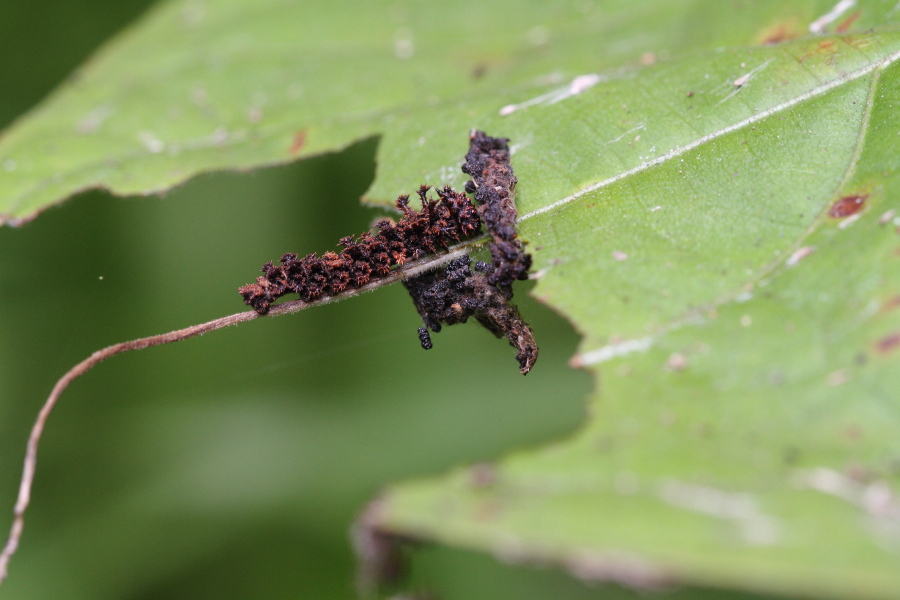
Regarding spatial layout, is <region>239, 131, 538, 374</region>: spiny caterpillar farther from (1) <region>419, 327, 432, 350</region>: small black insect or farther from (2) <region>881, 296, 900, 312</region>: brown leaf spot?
(2) <region>881, 296, 900, 312</region>: brown leaf spot

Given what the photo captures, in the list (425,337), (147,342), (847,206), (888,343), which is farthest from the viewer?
(425,337)

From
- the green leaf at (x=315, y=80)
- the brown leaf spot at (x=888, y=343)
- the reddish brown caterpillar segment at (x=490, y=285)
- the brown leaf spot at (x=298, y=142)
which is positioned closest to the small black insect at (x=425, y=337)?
the reddish brown caterpillar segment at (x=490, y=285)

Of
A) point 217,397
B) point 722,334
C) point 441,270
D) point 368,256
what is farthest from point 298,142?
point 722,334

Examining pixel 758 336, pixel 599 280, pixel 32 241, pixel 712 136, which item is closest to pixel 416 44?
pixel 712 136

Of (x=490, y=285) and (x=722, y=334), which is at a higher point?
(x=490, y=285)

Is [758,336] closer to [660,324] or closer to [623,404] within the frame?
Answer: [660,324]

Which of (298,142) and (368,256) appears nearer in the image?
(368,256)

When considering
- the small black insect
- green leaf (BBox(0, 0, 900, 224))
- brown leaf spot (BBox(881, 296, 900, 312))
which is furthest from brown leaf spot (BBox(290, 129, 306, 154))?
brown leaf spot (BBox(881, 296, 900, 312))

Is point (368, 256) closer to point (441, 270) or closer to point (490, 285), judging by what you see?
point (441, 270)
